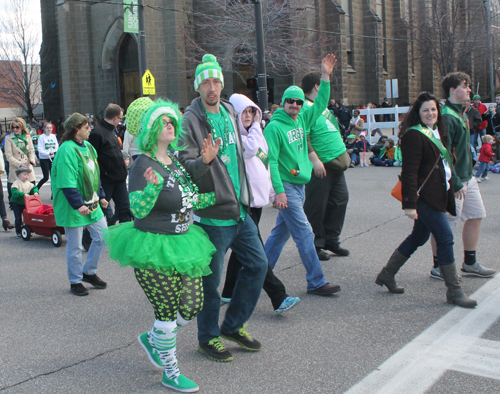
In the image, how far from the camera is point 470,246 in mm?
5551

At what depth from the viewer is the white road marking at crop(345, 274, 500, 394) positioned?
11.2 ft

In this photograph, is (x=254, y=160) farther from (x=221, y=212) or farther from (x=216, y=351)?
(x=216, y=351)

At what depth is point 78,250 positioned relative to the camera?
553 centimetres

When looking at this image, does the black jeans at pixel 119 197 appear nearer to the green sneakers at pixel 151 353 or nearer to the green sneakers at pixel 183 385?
the green sneakers at pixel 151 353

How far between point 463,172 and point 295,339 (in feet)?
7.75

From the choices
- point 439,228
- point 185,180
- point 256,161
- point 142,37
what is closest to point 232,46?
point 142,37

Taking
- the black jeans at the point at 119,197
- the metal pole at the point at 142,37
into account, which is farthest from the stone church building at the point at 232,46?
the black jeans at the point at 119,197

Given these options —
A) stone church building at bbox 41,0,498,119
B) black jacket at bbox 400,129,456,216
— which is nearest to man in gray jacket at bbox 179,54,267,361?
black jacket at bbox 400,129,456,216

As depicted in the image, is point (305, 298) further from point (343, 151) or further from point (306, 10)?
point (306, 10)

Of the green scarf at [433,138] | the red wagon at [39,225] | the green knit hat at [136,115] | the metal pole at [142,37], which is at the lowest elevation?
the red wagon at [39,225]

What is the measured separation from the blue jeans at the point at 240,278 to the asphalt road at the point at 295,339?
239mm

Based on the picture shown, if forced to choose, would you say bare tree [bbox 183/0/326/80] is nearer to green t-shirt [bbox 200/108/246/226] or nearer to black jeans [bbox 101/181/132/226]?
black jeans [bbox 101/181/132/226]

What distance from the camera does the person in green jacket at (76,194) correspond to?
17.7ft

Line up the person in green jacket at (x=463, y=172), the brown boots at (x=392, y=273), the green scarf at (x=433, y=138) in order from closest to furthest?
the green scarf at (x=433, y=138)
the brown boots at (x=392, y=273)
the person in green jacket at (x=463, y=172)
